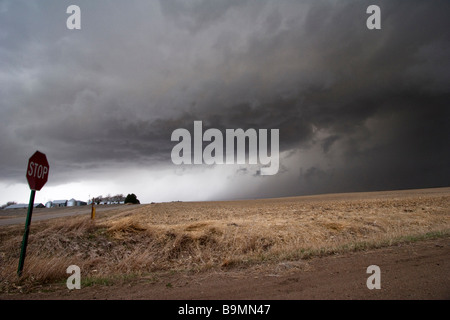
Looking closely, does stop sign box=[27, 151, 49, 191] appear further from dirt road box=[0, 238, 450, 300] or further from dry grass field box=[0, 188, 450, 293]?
dirt road box=[0, 238, 450, 300]

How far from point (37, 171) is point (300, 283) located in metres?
7.30

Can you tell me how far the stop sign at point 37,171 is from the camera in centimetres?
686

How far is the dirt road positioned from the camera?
530cm

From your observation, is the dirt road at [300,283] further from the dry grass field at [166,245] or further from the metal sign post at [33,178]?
the metal sign post at [33,178]

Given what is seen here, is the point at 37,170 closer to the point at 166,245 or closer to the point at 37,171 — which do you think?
the point at 37,171

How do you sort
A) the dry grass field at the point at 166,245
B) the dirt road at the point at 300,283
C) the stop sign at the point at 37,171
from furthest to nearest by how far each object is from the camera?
the dry grass field at the point at 166,245
the stop sign at the point at 37,171
the dirt road at the point at 300,283

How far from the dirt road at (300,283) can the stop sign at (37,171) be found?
2.65 metres

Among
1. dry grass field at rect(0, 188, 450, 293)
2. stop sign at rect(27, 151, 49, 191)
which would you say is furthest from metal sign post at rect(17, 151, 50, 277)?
dry grass field at rect(0, 188, 450, 293)

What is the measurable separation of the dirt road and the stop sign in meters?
2.65

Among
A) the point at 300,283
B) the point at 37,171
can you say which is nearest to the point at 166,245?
the point at 37,171

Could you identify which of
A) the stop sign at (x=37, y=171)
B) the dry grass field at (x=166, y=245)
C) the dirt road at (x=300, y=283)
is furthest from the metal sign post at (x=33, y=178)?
the dirt road at (x=300, y=283)

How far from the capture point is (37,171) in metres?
7.16
